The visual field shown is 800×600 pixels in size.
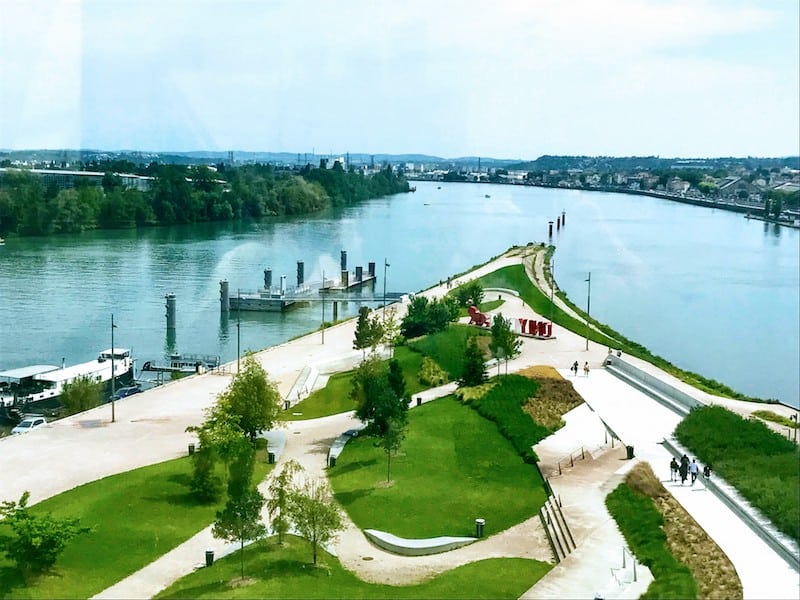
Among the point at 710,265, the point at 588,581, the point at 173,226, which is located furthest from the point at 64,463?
the point at 173,226

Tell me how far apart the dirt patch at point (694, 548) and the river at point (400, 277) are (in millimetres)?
6090

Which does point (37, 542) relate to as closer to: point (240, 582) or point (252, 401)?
point (240, 582)

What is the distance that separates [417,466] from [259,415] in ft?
5.03

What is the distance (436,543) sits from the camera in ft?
18.5

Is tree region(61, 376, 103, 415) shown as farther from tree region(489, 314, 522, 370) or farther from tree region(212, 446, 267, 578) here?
tree region(212, 446, 267, 578)

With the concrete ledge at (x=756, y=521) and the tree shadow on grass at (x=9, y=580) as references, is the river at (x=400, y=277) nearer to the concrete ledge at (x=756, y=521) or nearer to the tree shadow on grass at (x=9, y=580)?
the concrete ledge at (x=756, y=521)

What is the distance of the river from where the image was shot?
46.6ft

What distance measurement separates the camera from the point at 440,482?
22.3 feet

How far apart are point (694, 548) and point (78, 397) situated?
274 inches

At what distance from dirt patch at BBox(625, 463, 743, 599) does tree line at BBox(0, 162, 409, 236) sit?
18571 mm

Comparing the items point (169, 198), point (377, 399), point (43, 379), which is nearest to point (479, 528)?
point (377, 399)

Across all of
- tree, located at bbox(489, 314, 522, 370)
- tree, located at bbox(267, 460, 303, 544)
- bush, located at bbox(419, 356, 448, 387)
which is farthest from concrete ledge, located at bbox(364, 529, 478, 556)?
tree, located at bbox(489, 314, 522, 370)

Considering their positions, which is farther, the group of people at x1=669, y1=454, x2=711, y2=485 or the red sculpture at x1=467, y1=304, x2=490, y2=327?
the red sculpture at x1=467, y1=304, x2=490, y2=327

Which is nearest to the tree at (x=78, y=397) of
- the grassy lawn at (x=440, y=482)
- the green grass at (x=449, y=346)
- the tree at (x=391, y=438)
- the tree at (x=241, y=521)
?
the grassy lawn at (x=440, y=482)
